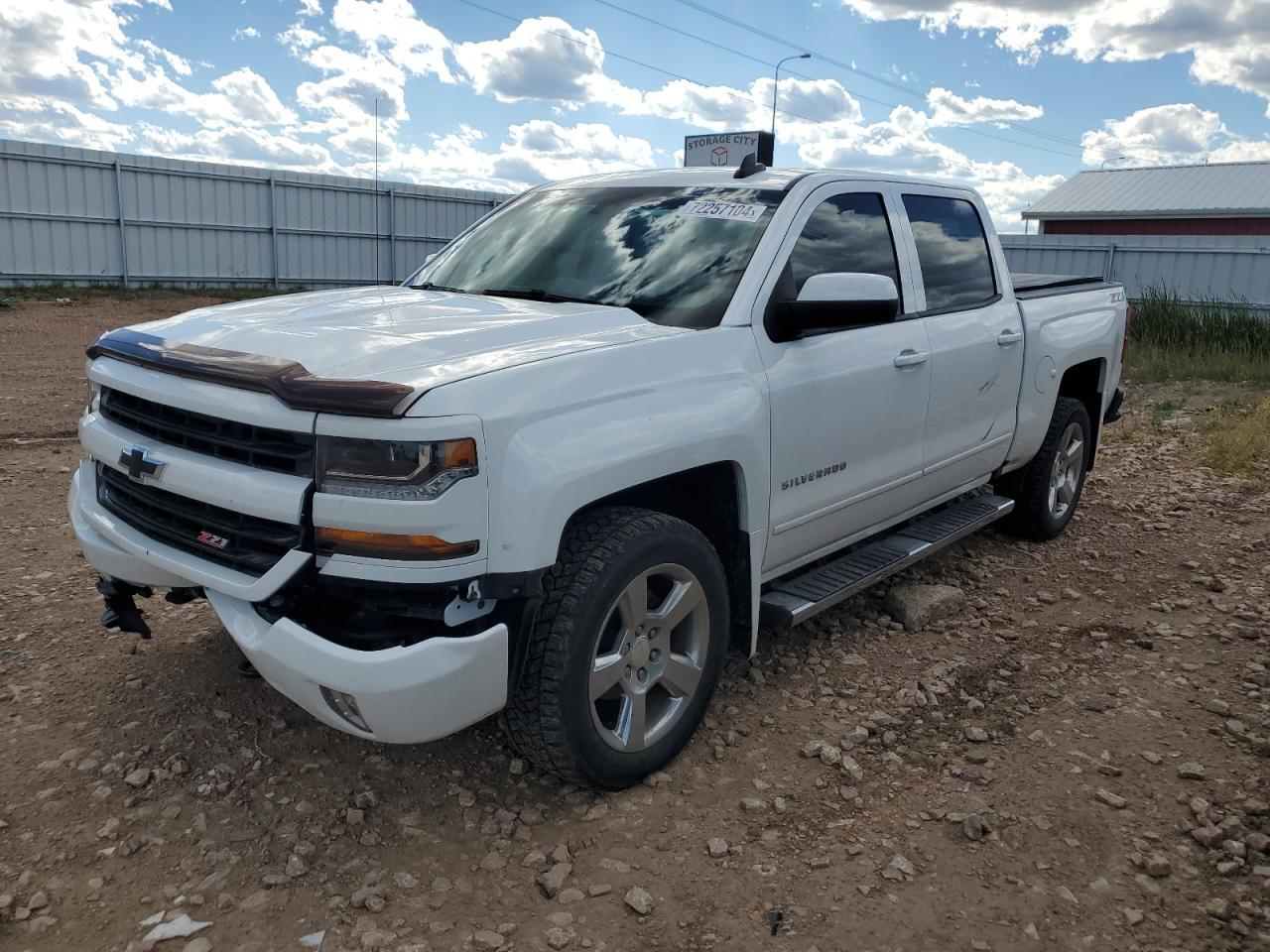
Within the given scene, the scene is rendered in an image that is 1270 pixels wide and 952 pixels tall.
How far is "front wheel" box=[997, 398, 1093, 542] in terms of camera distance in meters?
5.50

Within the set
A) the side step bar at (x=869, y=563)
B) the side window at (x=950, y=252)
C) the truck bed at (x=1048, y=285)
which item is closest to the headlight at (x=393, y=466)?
the side step bar at (x=869, y=563)

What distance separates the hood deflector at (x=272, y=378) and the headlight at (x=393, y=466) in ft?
0.28

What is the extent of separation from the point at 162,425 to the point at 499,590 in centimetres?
116

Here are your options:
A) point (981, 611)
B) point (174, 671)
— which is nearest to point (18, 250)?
point (174, 671)

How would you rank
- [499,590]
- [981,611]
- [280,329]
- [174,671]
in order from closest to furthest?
[499,590], [280,329], [174,671], [981,611]

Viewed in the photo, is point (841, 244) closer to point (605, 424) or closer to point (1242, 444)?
point (605, 424)

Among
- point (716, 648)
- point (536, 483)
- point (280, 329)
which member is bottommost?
point (716, 648)

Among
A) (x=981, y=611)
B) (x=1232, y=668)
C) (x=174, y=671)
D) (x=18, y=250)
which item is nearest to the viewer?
(x=174, y=671)

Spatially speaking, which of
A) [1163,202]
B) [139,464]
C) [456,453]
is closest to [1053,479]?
[456,453]

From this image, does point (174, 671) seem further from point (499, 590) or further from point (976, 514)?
point (976, 514)

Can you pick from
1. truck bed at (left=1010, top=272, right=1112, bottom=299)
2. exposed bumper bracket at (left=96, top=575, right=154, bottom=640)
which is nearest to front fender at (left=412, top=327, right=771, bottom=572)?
exposed bumper bracket at (left=96, top=575, right=154, bottom=640)

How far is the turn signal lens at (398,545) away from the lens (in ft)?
8.16

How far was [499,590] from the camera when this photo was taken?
2553 mm

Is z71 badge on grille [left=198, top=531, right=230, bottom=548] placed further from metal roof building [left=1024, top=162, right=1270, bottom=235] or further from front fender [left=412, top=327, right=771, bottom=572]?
metal roof building [left=1024, top=162, right=1270, bottom=235]
